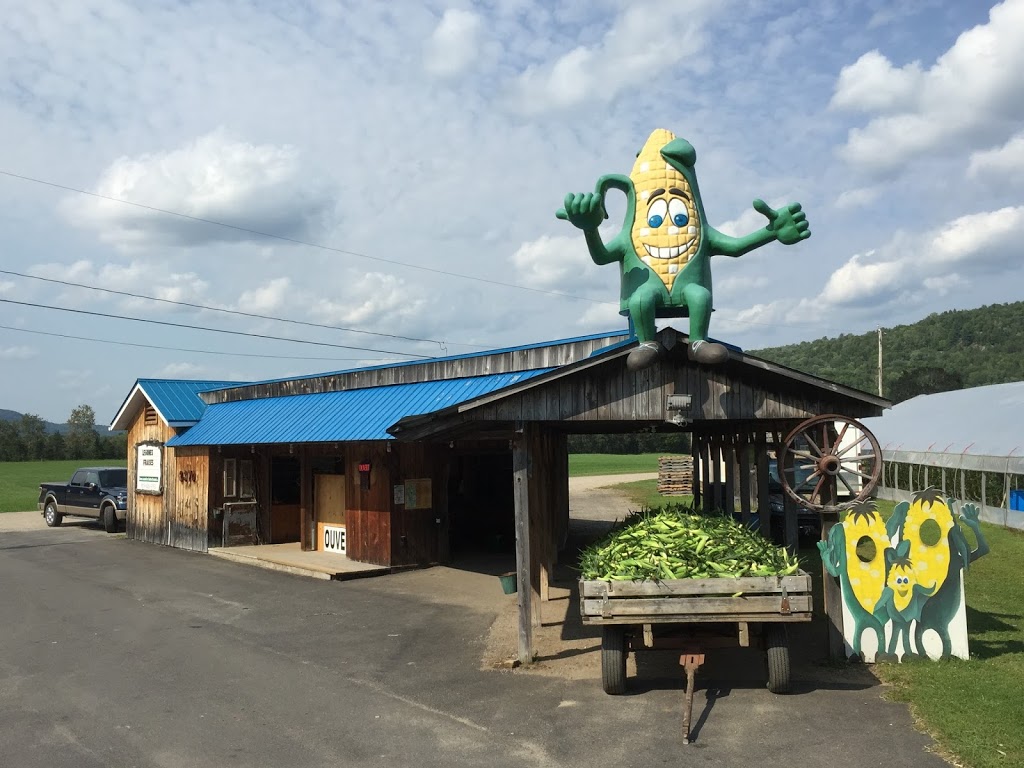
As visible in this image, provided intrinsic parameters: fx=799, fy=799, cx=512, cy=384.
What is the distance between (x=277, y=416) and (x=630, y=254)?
12730mm

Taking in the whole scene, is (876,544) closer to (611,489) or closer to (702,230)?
(702,230)

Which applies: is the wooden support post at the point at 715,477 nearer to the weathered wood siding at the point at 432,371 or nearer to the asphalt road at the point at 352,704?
the weathered wood siding at the point at 432,371

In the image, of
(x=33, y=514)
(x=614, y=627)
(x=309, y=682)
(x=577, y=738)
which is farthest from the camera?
(x=33, y=514)

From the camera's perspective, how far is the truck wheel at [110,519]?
26.0m

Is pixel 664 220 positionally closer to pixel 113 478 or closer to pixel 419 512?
pixel 419 512

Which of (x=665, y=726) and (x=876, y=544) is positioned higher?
(x=876, y=544)

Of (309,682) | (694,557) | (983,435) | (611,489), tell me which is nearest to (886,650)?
(694,557)

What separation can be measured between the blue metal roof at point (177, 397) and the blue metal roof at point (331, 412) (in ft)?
1.40

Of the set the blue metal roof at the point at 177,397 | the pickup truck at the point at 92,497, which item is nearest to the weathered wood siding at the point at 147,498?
the blue metal roof at the point at 177,397

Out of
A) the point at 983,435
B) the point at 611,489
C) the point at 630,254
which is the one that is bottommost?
the point at 611,489

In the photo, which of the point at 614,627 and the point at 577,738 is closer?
the point at 577,738

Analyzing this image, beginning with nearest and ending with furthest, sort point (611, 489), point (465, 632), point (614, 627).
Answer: point (614, 627) < point (465, 632) < point (611, 489)

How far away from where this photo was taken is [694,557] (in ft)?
27.3

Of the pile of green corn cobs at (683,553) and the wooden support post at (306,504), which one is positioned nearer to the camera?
the pile of green corn cobs at (683,553)
